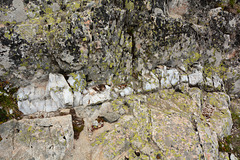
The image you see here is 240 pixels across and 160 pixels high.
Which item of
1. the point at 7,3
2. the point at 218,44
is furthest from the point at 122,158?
the point at 218,44

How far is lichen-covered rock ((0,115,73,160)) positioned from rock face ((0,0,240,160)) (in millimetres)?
55

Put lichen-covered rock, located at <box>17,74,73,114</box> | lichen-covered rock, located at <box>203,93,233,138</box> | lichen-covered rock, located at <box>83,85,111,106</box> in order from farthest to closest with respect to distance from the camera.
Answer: lichen-covered rock, located at <box>203,93,233,138</box>, lichen-covered rock, located at <box>83,85,111,106</box>, lichen-covered rock, located at <box>17,74,73,114</box>

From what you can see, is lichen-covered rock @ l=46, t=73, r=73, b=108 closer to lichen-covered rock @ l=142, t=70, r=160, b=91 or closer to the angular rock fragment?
the angular rock fragment

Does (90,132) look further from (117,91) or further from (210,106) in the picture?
(210,106)

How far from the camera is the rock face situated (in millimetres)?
9367

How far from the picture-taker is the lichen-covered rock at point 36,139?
818 cm

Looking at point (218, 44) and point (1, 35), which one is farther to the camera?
point (218, 44)

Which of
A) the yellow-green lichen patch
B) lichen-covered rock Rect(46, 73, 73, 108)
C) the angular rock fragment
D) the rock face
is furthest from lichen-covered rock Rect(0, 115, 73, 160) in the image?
the angular rock fragment

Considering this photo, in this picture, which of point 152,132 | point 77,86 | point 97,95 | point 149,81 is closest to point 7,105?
point 77,86

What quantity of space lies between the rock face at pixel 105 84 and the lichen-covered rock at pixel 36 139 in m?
0.05

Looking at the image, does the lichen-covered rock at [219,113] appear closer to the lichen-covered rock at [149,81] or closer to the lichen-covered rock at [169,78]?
the lichen-covered rock at [169,78]

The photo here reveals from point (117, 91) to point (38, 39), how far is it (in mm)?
7348

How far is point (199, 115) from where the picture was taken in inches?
499

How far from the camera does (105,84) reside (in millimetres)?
12406
